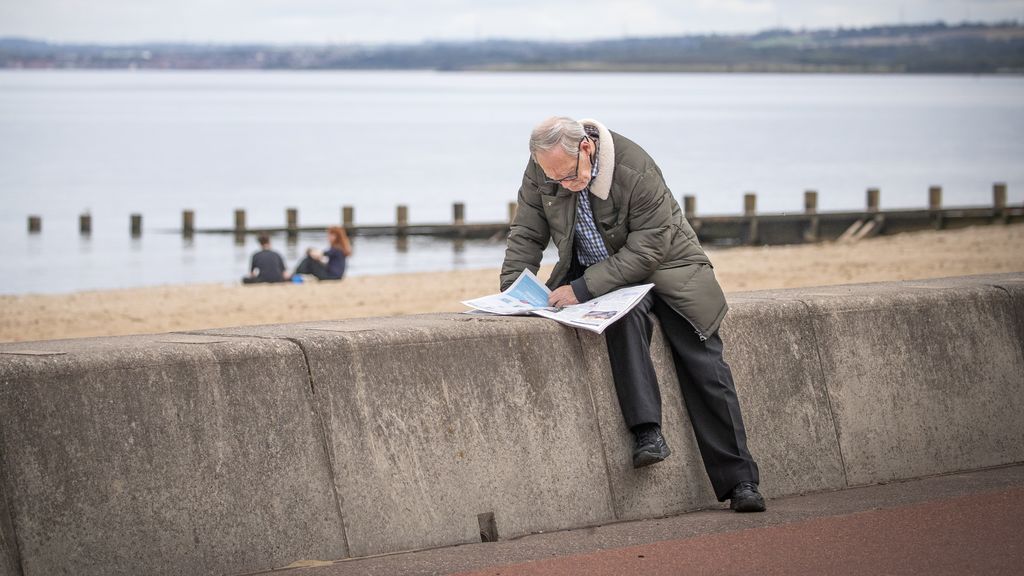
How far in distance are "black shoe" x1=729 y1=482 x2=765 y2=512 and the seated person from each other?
19456 mm

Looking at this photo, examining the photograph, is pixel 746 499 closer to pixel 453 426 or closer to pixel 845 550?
pixel 845 550

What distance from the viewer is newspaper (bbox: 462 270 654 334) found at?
4820 millimetres

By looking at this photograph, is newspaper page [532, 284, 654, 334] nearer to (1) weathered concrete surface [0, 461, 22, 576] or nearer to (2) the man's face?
(2) the man's face

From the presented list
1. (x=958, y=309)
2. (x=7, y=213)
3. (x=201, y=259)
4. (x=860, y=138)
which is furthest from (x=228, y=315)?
(x=860, y=138)

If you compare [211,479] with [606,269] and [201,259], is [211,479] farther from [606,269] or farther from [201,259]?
[201,259]

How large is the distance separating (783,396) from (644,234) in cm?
97

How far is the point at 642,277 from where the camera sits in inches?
196

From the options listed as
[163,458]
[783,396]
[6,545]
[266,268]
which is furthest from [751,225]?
[6,545]

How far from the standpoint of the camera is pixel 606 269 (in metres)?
4.99

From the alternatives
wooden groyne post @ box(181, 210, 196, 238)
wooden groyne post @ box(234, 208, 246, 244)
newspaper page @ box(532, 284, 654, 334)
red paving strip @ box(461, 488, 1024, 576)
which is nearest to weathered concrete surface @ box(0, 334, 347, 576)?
red paving strip @ box(461, 488, 1024, 576)

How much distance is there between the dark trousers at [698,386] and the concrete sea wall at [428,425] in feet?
0.35

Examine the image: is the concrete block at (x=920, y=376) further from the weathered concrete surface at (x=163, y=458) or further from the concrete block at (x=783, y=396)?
the weathered concrete surface at (x=163, y=458)

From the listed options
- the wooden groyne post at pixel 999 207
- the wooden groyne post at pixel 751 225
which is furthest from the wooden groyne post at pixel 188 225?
the wooden groyne post at pixel 999 207

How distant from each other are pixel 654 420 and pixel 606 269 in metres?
0.59
